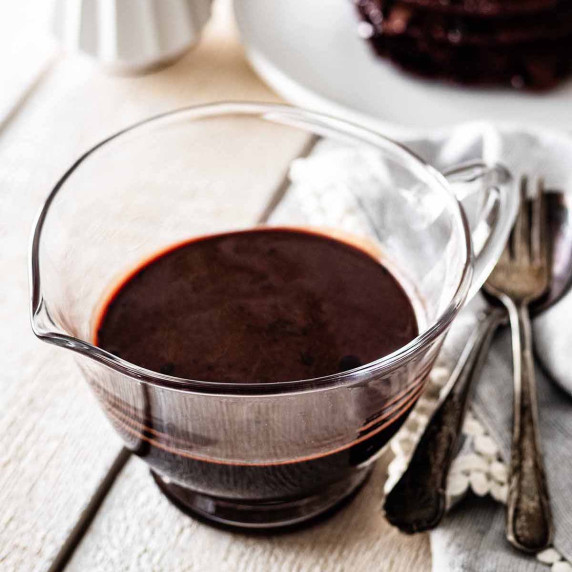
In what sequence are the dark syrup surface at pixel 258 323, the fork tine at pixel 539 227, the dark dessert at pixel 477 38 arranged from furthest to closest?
the dark dessert at pixel 477 38 < the fork tine at pixel 539 227 < the dark syrup surface at pixel 258 323

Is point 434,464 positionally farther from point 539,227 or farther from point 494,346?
point 539,227

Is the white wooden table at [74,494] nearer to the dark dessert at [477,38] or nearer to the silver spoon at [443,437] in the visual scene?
the silver spoon at [443,437]

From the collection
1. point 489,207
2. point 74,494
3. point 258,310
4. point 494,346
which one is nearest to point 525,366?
point 494,346

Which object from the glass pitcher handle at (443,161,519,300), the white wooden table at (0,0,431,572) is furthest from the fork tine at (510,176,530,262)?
the white wooden table at (0,0,431,572)

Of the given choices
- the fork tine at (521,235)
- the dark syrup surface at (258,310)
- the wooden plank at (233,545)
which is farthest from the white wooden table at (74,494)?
the fork tine at (521,235)

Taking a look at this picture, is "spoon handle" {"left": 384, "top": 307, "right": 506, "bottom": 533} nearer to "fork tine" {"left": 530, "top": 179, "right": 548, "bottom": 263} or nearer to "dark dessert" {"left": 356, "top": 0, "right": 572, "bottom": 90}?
"fork tine" {"left": 530, "top": 179, "right": 548, "bottom": 263}

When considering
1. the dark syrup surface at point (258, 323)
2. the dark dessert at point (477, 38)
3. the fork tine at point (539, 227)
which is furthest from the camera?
the dark dessert at point (477, 38)
